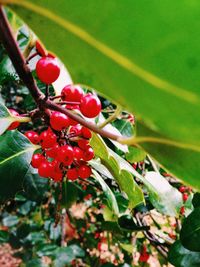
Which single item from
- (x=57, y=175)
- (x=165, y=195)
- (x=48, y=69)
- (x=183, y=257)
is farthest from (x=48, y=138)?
(x=183, y=257)

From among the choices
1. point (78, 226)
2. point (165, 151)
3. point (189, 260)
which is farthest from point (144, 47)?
point (78, 226)

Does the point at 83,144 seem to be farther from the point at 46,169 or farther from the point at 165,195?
the point at 165,195

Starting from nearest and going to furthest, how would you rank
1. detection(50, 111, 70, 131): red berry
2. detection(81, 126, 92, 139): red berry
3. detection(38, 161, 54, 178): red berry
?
detection(50, 111, 70, 131): red berry
detection(81, 126, 92, 139): red berry
detection(38, 161, 54, 178): red berry

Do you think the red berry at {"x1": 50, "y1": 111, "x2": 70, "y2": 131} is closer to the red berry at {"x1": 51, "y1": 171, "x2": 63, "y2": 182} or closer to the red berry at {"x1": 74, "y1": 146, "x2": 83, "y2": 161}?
the red berry at {"x1": 74, "y1": 146, "x2": 83, "y2": 161}

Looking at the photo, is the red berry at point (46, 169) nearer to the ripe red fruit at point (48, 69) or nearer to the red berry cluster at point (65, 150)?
the red berry cluster at point (65, 150)

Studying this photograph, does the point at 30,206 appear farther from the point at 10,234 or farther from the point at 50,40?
the point at 50,40

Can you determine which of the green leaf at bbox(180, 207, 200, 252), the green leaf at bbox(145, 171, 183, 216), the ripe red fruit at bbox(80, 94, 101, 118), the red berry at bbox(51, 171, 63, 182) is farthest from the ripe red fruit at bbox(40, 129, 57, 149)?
the green leaf at bbox(180, 207, 200, 252)

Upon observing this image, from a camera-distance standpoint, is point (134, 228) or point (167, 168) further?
point (134, 228)
